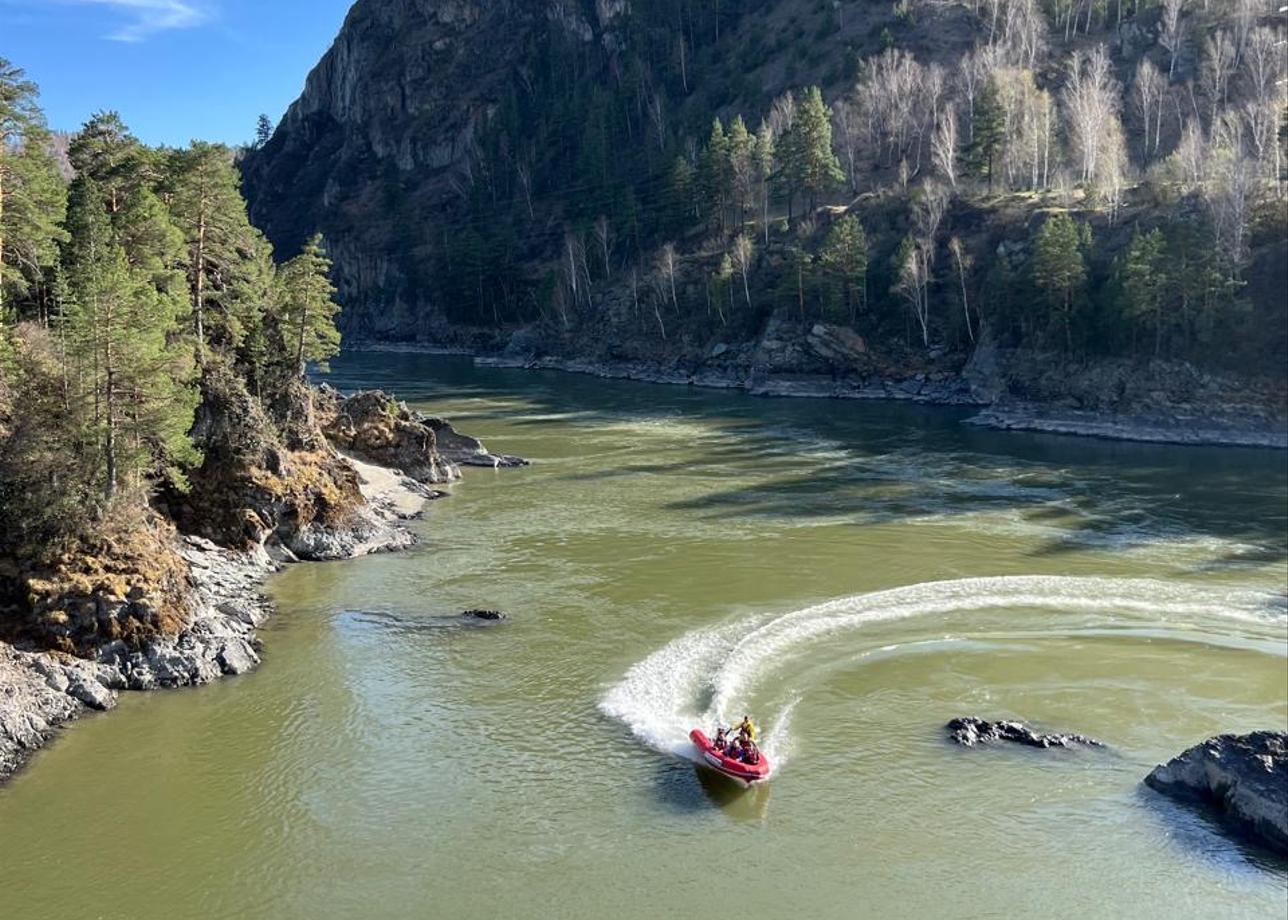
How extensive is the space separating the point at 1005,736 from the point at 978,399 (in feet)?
230

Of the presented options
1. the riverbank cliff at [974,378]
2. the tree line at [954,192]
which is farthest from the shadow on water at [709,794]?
the tree line at [954,192]

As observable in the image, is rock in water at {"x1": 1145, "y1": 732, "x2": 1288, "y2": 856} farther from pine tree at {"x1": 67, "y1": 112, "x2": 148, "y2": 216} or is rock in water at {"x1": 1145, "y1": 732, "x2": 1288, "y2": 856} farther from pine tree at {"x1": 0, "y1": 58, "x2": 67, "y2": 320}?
pine tree at {"x1": 67, "y1": 112, "x2": 148, "y2": 216}

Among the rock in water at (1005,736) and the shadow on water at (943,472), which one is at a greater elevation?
the shadow on water at (943,472)

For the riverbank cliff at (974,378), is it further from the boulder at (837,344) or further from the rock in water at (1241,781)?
the rock in water at (1241,781)

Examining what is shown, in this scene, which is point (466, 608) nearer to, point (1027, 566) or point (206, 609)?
point (206, 609)

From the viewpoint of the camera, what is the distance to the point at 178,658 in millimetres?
31109

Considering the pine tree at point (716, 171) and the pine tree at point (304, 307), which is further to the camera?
the pine tree at point (716, 171)

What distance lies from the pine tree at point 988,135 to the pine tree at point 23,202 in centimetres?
9417

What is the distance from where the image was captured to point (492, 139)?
19325 cm

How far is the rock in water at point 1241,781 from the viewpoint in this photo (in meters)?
22.3

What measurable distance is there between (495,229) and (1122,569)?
149 metres

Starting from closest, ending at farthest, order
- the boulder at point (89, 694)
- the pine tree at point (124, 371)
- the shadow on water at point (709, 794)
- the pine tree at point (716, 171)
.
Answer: the shadow on water at point (709, 794)
the boulder at point (89, 694)
the pine tree at point (124, 371)
the pine tree at point (716, 171)

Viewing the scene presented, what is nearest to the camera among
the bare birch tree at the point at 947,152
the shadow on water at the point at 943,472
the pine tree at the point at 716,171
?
the shadow on water at the point at 943,472

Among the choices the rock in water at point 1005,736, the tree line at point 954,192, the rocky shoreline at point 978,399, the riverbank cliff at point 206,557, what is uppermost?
the tree line at point 954,192
